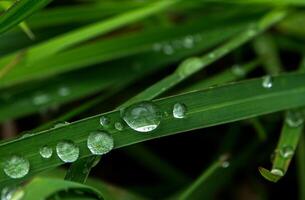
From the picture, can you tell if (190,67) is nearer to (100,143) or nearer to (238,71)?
(238,71)

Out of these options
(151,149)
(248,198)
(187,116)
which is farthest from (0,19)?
(248,198)

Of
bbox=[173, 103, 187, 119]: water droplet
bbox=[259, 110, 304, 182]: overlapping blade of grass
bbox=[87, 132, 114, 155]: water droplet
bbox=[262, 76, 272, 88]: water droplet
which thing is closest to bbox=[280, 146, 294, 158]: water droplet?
bbox=[259, 110, 304, 182]: overlapping blade of grass

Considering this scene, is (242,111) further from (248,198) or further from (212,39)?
(248,198)

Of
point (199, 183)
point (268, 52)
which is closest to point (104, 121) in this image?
point (199, 183)

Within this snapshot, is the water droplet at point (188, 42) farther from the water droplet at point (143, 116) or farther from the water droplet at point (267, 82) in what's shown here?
the water droplet at point (143, 116)

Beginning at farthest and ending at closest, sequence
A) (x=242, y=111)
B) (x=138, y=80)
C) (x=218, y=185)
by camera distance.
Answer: (x=138, y=80)
(x=218, y=185)
(x=242, y=111)

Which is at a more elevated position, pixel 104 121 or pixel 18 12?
pixel 18 12
